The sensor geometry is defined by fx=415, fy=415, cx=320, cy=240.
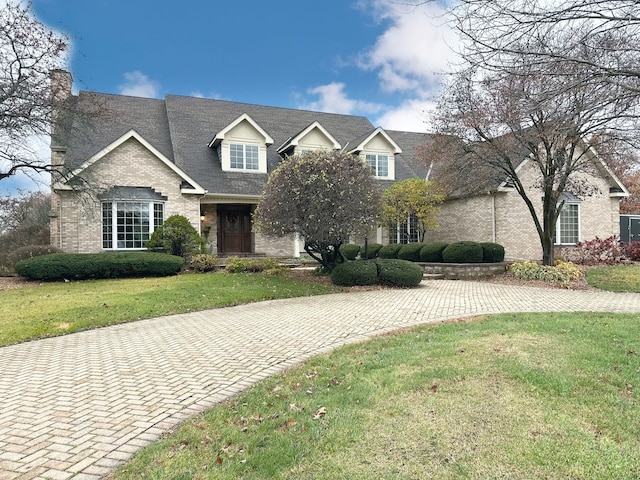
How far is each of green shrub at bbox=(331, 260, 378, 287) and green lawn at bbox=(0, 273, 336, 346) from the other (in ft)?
1.93

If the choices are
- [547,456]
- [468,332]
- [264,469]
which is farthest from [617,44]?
[264,469]

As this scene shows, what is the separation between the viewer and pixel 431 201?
19.7 metres

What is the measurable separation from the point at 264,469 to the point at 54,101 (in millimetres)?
16210

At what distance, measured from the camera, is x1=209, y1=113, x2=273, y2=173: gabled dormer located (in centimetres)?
2142

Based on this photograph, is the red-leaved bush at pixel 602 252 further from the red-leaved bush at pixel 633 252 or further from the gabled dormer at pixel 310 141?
the gabled dormer at pixel 310 141

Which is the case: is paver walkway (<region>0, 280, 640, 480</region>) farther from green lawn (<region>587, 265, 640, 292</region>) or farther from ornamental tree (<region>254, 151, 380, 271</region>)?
ornamental tree (<region>254, 151, 380, 271</region>)

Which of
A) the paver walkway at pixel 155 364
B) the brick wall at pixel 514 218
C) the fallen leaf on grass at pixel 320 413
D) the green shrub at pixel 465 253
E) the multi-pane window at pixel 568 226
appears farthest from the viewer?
the multi-pane window at pixel 568 226

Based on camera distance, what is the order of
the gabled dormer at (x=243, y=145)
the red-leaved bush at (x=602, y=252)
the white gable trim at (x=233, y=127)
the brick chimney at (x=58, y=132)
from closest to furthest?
1. the brick chimney at (x=58, y=132)
2. the red-leaved bush at (x=602, y=252)
3. the white gable trim at (x=233, y=127)
4. the gabled dormer at (x=243, y=145)

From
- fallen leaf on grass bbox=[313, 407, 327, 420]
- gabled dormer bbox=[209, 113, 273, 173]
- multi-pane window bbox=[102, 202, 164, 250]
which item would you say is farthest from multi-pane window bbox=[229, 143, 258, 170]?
fallen leaf on grass bbox=[313, 407, 327, 420]

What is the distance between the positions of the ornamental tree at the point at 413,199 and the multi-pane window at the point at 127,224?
1057 centimetres

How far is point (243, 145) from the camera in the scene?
71.5 feet

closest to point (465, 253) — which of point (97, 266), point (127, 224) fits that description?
point (97, 266)

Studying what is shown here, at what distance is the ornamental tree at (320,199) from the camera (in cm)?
1324

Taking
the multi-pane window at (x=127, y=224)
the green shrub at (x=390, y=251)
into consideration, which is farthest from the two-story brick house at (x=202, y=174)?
the green shrub at (x=390, y=251)
